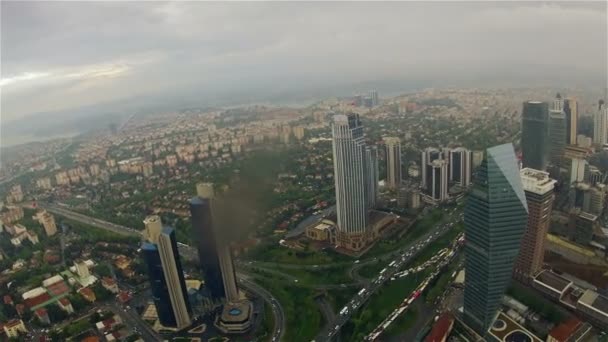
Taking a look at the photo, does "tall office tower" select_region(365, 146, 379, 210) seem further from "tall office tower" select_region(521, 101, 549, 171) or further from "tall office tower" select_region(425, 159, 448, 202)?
"tall office tower" select_region(521, 101, 549, 171)

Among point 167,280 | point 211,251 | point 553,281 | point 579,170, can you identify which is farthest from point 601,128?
point 167,280

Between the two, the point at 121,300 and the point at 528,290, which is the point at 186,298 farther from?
the point at 528,290

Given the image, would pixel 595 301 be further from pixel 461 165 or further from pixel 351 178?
pixel 461 165

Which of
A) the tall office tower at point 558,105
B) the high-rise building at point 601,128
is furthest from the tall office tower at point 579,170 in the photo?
the high-rise building at point 601,128

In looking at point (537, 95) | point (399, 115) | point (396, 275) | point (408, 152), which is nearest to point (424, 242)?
point (396, 275)

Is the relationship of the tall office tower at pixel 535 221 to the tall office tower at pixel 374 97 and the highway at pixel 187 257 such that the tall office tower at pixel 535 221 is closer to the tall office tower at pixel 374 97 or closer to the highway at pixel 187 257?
the highway at pixel 187 257
